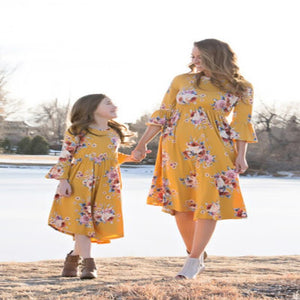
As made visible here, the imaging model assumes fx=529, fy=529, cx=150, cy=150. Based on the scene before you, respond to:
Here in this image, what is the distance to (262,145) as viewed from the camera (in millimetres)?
23953

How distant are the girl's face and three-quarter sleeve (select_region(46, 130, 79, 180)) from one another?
22 centimetres

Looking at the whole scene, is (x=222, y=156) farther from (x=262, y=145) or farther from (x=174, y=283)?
(x=262, y=145)

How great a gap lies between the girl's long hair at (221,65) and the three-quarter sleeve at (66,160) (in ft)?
2.79

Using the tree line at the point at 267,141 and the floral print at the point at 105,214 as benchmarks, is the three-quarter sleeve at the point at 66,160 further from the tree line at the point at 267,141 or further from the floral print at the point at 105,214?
the tree line at the point at 267,141

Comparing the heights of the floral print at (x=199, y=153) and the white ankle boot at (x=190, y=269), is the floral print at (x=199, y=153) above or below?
above

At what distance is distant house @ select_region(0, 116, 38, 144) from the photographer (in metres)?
30.2

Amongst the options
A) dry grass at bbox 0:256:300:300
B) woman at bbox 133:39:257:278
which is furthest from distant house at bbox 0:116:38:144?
woman at bbox 133:39:257:278

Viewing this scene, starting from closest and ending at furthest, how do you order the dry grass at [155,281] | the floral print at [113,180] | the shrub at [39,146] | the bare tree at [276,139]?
the dry grass at [155,281] < the floral print at [113,180] < the bare tree at [276,139] < the shrub at [39,146]

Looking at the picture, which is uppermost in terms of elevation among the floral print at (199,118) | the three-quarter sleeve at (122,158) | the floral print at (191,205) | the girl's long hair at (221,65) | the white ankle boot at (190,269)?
the girl's long hair at (221,65)

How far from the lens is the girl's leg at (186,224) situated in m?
3.21

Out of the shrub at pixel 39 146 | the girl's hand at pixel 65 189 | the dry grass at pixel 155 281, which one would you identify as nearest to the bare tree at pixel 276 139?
the shrub at pixel 39 146

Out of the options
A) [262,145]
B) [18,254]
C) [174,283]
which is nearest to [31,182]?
[18,254]

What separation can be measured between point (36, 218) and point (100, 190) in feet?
11.7

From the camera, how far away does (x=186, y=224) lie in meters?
3.23
